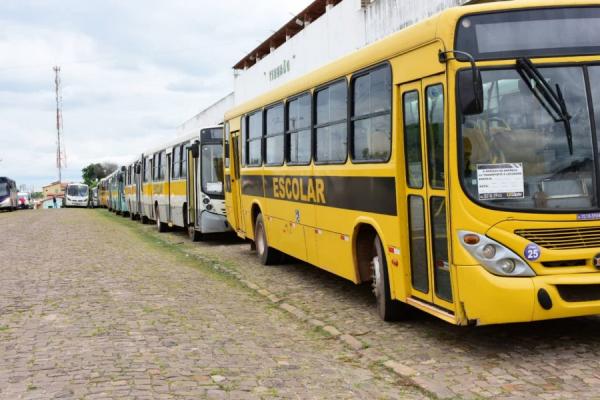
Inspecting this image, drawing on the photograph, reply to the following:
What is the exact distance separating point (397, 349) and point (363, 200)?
1.96 m

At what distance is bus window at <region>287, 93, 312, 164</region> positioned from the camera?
418 inches

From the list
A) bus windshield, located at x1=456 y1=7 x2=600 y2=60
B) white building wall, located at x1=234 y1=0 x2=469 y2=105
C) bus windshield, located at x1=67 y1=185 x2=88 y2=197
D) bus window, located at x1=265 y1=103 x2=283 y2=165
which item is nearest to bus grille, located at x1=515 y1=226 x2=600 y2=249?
bus windshield, located at x1=456 y1=7 x2=600 y2=60

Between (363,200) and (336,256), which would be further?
(336,256)

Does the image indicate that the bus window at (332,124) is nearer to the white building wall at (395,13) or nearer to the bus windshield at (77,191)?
the white building wall at (395,13)

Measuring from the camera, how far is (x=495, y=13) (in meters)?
6.56

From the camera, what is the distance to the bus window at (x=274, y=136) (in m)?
12.1

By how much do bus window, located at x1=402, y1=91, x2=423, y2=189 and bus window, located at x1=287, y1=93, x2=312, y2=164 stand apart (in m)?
3.16

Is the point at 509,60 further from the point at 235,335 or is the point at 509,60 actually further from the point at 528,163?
the point at 235,335

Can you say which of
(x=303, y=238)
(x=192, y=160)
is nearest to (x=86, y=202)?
(x=192, y=160)

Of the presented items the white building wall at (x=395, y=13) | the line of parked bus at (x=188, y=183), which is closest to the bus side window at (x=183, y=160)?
the line of parked bus at (x=188, y=183)

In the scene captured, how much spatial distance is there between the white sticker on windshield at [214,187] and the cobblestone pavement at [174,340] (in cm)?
537

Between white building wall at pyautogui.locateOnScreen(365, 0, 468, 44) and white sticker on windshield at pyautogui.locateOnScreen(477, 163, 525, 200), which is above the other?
white building wall at pyautogui.locateOnScreen(365, 0, 468, 44)

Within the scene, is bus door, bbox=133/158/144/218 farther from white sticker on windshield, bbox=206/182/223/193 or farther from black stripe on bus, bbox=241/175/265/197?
black stripe on bus, bbox=241/175/265/197

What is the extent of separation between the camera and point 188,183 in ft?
66.7
